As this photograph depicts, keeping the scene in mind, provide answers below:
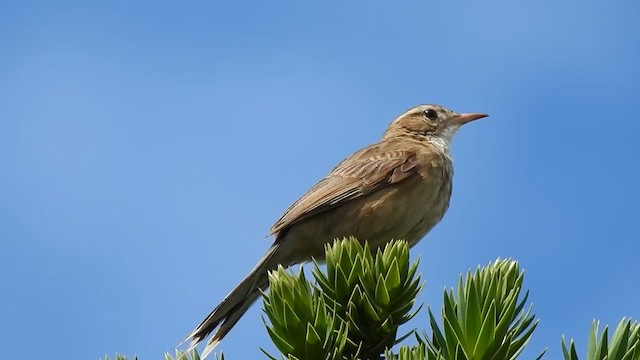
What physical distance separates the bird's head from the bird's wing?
1340 millimetres

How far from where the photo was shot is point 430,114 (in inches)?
385

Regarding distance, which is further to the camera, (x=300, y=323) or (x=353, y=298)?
(x=353, y=298)

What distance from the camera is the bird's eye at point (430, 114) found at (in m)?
9.70

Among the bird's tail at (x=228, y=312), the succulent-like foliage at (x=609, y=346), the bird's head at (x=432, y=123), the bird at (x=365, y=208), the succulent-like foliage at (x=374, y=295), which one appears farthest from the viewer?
the bird's head at (x=432, y=123)

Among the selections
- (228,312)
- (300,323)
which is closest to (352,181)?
(228,312)

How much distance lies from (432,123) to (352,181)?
2169mm

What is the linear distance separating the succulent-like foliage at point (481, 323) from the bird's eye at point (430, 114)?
23.1 feet

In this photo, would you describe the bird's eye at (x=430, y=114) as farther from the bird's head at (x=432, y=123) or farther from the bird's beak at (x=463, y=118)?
the bird's beak at (x=463, y=118)

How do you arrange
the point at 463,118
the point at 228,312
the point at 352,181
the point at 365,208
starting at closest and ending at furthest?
the point at 228,312 → the point at 365,208 → the point at 352,181 → the point at 463,118

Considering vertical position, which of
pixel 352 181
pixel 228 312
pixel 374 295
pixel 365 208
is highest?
pixel 352 181

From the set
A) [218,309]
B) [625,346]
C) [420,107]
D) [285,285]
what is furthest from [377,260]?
[420,107]

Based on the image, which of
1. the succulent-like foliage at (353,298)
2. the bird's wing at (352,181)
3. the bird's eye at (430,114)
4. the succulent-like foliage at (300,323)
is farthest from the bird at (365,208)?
the succulent-like foliage at (300,323)

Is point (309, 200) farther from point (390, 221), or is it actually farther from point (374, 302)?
point (374, 302)

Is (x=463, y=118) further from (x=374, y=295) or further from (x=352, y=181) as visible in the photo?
(x=374, y=295)
